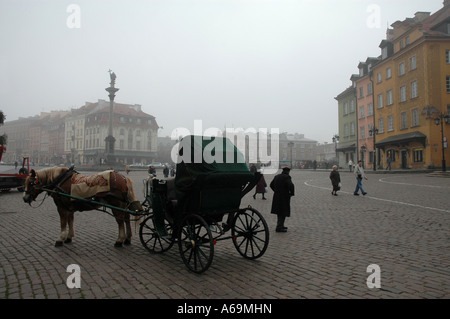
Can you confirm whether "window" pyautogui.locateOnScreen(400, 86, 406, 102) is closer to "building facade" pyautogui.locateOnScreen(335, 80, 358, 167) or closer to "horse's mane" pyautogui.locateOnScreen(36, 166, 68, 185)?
"building facade" pyautogui.locateOnScreen(335, 80, 358, 167)

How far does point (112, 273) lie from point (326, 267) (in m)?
3.17

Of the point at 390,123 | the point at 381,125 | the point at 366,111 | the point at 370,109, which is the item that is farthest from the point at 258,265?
the point at 366,111

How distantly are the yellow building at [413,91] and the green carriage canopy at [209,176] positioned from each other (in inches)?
1256

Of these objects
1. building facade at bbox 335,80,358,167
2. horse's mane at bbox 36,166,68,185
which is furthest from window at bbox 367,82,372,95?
horse's mane at bbox 36,166,68,185

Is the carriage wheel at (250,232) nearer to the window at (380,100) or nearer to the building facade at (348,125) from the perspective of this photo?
the window at (380,100)

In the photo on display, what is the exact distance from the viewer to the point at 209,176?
463 centimetres

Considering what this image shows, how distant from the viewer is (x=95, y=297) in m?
3.74

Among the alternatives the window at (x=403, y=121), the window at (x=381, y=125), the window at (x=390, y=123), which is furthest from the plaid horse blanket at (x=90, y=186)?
the window at (x=381, y=125)

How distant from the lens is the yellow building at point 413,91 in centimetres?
3316

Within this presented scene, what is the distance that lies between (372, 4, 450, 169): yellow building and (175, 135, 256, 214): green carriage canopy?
3190 centimetres

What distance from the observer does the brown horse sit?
6.12 metres

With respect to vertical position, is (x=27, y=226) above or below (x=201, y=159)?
below
